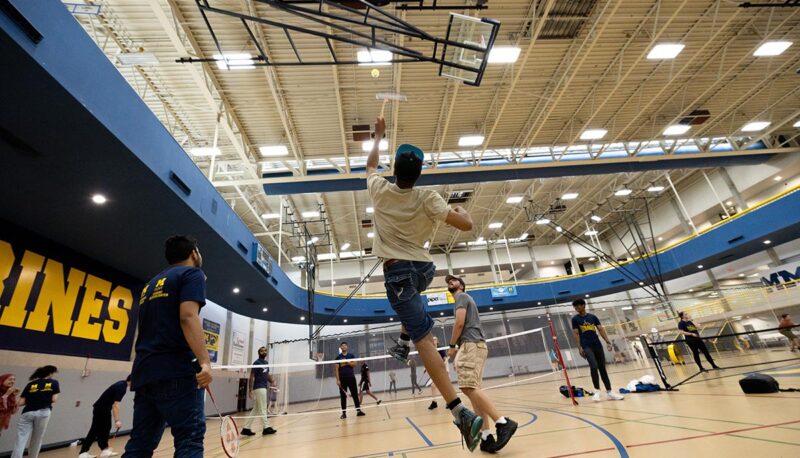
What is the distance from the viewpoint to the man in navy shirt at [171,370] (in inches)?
78.8

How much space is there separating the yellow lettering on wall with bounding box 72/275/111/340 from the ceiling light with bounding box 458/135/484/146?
504 inches

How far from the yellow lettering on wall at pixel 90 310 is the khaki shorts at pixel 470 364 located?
9580 millimetres

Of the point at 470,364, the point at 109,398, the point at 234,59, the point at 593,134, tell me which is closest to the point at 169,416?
the point at 470,364

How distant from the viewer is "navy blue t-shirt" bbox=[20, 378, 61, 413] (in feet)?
18.5

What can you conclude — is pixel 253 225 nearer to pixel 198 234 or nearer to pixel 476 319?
pixel 198 234

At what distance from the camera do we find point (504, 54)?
1039 centimetres

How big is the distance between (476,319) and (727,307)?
21518 mm

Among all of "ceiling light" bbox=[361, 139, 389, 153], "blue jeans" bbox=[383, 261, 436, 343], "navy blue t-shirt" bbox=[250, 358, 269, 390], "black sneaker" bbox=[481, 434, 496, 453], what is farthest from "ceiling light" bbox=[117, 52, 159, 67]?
"black sneaker" bbox=[481, 434, 496, 453]

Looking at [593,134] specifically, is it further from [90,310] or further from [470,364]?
[90,310]

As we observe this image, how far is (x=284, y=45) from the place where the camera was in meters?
9.90

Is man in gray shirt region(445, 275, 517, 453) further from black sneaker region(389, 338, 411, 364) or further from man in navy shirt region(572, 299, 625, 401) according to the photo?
man in navy shirt region(572, 299, 625, 401)

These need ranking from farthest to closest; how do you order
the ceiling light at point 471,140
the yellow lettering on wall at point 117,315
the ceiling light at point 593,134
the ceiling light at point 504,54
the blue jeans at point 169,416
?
the ceiling light at point 593,134 < the ceiling light at point 471,140 < the ceiling light at point 504,54 < the yellow lettering on wall at point 117,315 < the blue jeans at point 169,416

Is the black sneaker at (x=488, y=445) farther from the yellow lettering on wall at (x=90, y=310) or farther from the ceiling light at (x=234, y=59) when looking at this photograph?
the yellow lettering on wall at (x=90, y=310)

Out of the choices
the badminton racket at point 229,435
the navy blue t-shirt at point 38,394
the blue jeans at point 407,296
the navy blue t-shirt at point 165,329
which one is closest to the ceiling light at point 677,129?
the blue jeans at point 407,296
